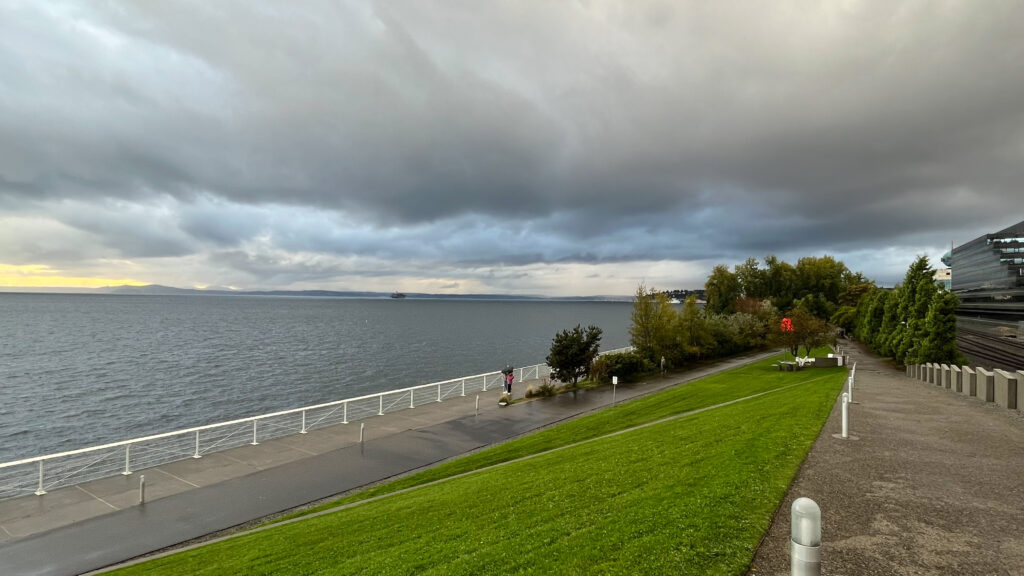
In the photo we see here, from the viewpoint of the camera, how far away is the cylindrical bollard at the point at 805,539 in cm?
357

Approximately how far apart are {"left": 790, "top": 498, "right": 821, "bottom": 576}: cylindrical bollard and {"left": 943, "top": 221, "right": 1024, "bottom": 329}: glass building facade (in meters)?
109

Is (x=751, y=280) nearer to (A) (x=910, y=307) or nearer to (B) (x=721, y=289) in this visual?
(B) (x=721, y=289)

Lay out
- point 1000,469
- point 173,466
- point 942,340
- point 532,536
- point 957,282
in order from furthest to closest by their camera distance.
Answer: point 957,282 → point 942,340 → point 173,466 → point 1000,469 → point 532,536

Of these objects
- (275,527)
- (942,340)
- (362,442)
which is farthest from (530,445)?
(942,340)

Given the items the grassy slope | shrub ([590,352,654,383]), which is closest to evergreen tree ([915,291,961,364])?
the grassy slope

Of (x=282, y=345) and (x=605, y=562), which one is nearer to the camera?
(x=605, y=562)

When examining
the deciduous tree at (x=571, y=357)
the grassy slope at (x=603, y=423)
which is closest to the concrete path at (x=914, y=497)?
the grassy slope at (x=603, y=423)

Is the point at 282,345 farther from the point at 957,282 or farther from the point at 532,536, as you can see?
the point at 957,282

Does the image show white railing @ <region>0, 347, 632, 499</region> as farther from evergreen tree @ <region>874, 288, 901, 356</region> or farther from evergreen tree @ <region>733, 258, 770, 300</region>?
evergreen tree @ <region>733, 258, 770, 300</region>

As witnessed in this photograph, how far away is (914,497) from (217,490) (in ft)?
55.7

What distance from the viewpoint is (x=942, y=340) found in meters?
25.8

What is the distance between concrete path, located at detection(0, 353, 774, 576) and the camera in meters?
11.6

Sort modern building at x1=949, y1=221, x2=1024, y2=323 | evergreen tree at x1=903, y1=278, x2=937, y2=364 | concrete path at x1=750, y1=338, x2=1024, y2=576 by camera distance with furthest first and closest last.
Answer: modern building at x1=949, y1=221, x2=1024, y2=323, evergreen tree at x1=903, y1=278, x2=937, y2=364, concrete path at x1=750, y1=338, x2=1024, y2=576

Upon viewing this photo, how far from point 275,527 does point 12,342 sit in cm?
10294
